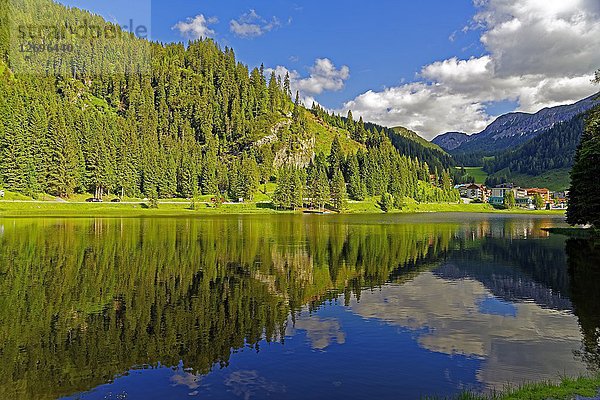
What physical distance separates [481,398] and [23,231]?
7371cm

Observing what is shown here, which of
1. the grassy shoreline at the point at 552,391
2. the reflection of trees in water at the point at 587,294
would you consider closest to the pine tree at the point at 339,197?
the reflection of trees in water at the point at 587,294

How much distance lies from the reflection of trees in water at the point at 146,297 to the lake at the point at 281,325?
0.41 ft

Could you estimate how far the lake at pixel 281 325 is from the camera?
17156mm

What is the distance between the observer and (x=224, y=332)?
22.9 m

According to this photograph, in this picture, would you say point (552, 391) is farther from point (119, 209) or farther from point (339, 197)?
point (339, 197)

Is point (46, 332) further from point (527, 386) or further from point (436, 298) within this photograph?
point (436, 298)

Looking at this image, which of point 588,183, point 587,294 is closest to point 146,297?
point 587,294

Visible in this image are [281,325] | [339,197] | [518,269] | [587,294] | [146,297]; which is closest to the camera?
[281,325]

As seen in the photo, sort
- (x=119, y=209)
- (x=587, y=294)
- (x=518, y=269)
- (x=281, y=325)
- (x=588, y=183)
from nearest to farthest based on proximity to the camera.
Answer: (x=281, y=325) < (x=587, y=294) < (x=518, y=269) < (x=588, y=183) < (x=119, y=209)

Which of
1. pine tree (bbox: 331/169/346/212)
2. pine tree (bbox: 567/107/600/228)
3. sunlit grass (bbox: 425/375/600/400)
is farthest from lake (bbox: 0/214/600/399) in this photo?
pine tree (bbox: 331/169/346/212)

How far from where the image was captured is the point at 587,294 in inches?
1262

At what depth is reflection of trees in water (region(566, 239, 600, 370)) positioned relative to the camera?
20.6 meters

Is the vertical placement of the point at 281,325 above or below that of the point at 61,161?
below

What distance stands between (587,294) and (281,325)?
901 inches
